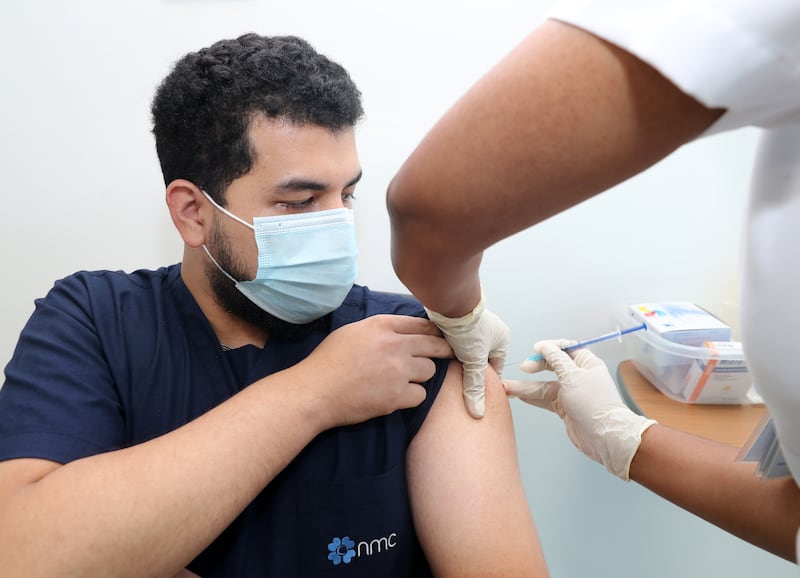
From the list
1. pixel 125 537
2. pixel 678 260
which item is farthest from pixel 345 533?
pixel 678 260

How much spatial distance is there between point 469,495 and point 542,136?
32.2 inches

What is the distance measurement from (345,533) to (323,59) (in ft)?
3.06

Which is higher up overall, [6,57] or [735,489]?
[6,57]

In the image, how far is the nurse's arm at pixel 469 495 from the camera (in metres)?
1.02

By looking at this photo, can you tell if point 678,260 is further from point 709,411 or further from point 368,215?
point 368,215

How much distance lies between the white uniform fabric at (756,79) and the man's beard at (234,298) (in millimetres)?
880

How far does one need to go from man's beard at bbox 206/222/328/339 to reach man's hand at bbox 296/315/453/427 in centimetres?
15

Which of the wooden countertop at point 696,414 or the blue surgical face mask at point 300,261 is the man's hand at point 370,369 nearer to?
the blue surgical face mask at point 300,261

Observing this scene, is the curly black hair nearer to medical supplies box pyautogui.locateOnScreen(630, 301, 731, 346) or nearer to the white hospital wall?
the white hospital wall

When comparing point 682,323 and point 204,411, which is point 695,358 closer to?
point 682,323

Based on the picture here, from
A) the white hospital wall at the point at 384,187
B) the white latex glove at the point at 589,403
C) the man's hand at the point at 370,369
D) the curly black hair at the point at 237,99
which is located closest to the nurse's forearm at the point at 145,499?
the man's hand at the point at 370,369

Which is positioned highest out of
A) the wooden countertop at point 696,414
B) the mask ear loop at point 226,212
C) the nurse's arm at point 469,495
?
the mask ear loop at point 226,212

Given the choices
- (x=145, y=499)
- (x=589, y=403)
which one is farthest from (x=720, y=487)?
(x=145, y=499)

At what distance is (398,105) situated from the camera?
1613 mm
